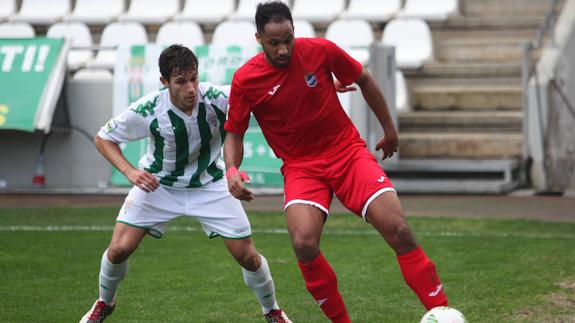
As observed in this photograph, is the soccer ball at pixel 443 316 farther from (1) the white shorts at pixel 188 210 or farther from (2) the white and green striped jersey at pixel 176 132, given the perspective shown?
(2) the white and green striped jersey at pixel 176 132

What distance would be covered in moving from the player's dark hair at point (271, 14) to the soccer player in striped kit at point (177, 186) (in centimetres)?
75

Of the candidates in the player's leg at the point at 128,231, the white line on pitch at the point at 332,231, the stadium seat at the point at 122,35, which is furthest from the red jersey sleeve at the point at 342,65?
the stadium seat at the point at 122,35

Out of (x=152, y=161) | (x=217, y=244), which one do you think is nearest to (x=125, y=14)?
(x=217, y=244)

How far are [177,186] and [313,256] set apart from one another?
4.11 feet

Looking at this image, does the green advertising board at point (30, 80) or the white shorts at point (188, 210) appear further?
the green advertising board at point (30, 80)

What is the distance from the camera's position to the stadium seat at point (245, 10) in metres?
18.0

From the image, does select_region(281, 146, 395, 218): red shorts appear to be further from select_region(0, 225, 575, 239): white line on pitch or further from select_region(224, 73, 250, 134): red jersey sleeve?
select_region(0, 225, 575, 239): white line on pitch

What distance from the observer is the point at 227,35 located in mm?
17266

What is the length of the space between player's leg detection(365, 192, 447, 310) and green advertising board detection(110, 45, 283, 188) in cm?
846

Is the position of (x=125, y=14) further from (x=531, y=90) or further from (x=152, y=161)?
(x=152, y=161)

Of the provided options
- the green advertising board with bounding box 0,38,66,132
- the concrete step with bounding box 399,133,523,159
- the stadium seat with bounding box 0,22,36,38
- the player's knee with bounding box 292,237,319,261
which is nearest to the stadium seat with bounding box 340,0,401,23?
the concrete step with bounding box 399,133,523,159

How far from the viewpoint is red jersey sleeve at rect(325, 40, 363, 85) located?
6387 millimetres

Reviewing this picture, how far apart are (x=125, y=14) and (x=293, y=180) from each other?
13.4 m

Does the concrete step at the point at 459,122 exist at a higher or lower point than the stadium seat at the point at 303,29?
lower
